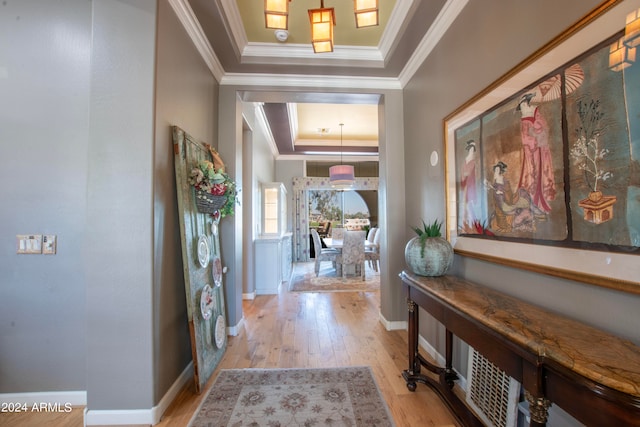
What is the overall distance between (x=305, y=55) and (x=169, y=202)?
6.53 feet

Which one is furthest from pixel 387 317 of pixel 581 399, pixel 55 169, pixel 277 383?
pixel 55 169

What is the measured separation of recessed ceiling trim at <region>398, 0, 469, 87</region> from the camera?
1.96 m

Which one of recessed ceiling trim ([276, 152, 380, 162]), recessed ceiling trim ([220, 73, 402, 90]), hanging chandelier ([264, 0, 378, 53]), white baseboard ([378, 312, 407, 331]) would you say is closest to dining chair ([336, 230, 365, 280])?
white baseboard ([378, 312, 407, 331])

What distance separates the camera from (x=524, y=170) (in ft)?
4.45

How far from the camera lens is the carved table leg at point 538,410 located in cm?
87

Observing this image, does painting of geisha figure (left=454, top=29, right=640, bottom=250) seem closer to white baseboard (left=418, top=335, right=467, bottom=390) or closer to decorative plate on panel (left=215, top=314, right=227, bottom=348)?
white baseboard (left=418, top=335, right=467, bottom=390)

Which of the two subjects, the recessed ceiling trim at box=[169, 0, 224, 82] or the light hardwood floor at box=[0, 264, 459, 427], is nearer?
the light hardwood floor at box=[0, 264, 459, 427]

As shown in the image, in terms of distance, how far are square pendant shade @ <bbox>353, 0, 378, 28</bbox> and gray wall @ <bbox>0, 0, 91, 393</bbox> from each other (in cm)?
182

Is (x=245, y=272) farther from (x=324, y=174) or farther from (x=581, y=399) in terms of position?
(x=324, y=174)

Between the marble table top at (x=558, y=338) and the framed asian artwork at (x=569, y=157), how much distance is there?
19cm

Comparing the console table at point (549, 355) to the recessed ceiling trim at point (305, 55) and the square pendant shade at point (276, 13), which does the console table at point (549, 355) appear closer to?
the square pendant shade at point (276, 13)

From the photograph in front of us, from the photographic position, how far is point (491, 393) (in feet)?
4.99

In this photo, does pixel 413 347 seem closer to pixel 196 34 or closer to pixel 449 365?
pixel 449 365

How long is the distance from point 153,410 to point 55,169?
1698mm
